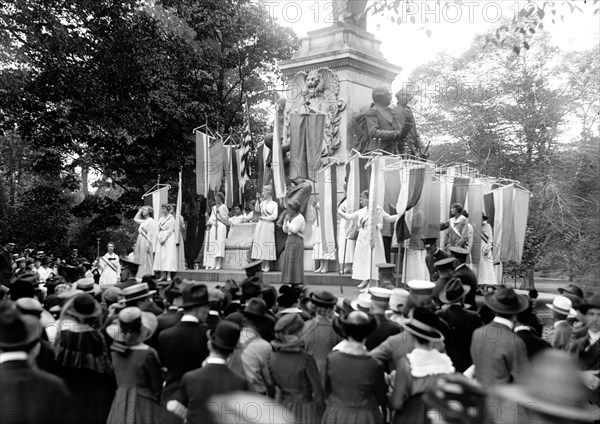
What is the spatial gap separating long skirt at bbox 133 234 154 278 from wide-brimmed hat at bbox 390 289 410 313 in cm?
1113

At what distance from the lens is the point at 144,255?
1694 centimetres

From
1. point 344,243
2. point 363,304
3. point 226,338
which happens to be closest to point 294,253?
point 344,243

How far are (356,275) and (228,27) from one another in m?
22.0

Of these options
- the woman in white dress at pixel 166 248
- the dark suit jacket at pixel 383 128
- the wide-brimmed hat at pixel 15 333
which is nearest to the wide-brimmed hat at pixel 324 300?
the wide-brimmed hat at pixel 15 333

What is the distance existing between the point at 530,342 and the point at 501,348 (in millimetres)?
447

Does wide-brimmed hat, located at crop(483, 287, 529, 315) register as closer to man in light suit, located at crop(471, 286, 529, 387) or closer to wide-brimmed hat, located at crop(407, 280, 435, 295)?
man in light suit, located at crop(471, 286, 529, 387)

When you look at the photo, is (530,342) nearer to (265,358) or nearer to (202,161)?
(265,358)

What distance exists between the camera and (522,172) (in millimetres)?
33812

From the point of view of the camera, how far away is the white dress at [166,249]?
16.3m

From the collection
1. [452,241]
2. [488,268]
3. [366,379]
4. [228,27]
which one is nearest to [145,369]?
[366,379]

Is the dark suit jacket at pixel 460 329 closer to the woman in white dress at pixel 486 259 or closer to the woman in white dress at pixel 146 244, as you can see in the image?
the woman in white dress at pixel 486 259

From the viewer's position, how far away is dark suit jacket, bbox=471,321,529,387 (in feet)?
18.2

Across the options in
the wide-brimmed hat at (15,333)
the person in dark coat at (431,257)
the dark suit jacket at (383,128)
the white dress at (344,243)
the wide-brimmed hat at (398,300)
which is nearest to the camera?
the wide-brimmed hat at (15,333)

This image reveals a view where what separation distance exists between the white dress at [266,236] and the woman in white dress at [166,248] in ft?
7.87
